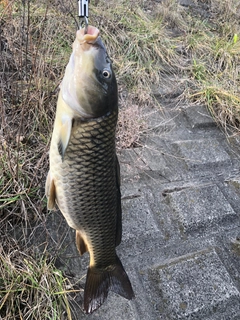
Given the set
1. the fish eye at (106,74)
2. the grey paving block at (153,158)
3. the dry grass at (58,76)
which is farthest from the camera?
the grey paving block at (153,158)

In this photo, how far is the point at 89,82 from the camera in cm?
105

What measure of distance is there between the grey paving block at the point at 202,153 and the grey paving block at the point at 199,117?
199 millimetres

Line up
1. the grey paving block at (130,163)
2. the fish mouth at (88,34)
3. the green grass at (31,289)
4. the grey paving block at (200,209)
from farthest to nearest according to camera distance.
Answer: the grey paving block at (130,163), the grey paving block at (200,209), the green grass at (31,289), the fish mouth at (88,34)

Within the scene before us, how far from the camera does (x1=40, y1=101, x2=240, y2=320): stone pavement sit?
1727 millimetres

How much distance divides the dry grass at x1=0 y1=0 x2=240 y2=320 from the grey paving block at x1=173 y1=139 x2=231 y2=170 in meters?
0.31

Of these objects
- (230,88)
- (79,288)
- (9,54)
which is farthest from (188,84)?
(79,288)

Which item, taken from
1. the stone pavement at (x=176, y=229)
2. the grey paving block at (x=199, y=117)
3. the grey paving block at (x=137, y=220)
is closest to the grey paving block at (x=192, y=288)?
the stone pavement at (x=176, y=229)

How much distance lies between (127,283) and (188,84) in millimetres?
2303

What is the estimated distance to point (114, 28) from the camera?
347 centimetres

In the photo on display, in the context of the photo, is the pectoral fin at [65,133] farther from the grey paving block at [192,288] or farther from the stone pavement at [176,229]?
the grey paving block at [192,288]

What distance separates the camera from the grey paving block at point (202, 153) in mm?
2535

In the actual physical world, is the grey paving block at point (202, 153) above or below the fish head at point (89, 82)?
below

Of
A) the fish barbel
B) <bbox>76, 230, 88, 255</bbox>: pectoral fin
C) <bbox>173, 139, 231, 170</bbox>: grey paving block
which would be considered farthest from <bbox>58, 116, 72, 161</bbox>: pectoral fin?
<bbox>173, 139, 231, 170</bbox>: grey paving block

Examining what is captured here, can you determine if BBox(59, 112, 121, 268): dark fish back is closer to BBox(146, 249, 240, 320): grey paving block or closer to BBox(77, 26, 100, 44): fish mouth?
BBox(77, 26, 100, 44): fish mouth
